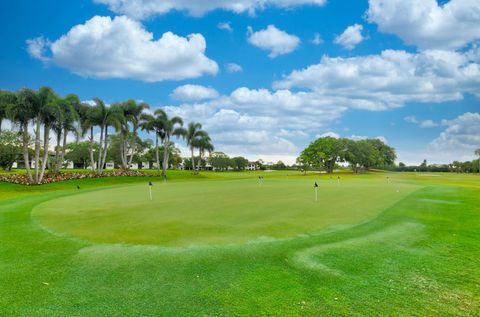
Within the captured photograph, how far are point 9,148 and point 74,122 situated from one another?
3991cm

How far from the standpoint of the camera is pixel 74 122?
39500mm

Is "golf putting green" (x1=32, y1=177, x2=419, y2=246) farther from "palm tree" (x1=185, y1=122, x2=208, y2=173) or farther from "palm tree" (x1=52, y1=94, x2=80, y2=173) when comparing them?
"palm tree" (x1=185, y1=122, x2=208, y2=173)

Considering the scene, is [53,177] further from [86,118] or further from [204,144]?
[204,144]

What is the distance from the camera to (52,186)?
34031mm

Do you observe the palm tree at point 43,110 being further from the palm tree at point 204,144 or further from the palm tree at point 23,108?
the palm tree at point 204,144

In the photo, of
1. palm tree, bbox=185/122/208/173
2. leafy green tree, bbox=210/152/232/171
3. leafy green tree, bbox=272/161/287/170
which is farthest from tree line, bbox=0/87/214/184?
leafy green tree, bbox=272/161/287/170

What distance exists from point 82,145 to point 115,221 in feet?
319

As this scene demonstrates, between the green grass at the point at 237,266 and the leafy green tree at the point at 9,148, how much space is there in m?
67.0

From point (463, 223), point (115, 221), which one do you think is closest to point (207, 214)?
point (115, 221)

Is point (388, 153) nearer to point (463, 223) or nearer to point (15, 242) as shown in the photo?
point (463, 223)

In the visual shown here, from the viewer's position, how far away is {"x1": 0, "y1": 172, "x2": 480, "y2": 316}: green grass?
5348 mm

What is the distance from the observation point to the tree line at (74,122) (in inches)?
1307

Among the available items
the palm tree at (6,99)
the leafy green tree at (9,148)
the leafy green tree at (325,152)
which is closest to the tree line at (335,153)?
the leafy green tree at (325,152)

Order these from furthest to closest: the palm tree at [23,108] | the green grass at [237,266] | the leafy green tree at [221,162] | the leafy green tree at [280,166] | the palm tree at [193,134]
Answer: the leafy green tree at [280,166] < the leafy green tree at [221,162] < the palm tree at [193,134] < the palm tree at [23,108] < the green grass at [237,266]
